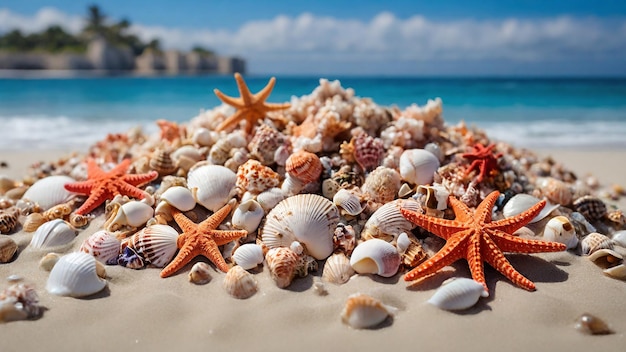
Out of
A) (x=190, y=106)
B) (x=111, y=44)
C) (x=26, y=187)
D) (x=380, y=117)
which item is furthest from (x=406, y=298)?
(x=111, y=44)

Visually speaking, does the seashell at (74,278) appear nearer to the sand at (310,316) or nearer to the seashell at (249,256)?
the sand at (310,316)

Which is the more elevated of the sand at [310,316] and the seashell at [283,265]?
the seashell at [283,265]

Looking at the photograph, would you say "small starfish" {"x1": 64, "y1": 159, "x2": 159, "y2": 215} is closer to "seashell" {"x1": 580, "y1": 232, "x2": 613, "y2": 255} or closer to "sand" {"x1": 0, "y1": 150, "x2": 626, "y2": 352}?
"sand" {"x1": 0, "y1": 150, "x2": 626, "y2": 352}

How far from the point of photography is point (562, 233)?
3.23m

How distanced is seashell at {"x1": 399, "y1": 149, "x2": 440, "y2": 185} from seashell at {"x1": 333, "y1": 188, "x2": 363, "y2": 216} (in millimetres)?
524

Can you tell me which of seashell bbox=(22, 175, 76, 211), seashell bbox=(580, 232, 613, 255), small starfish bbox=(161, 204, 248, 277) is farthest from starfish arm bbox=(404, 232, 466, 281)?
seashell bbox=(22, 175, 76, 211)

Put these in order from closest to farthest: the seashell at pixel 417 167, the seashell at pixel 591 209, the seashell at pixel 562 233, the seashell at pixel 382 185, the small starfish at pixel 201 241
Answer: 1. the small starfish at pixel 201 241
2. the seashell at pixel 562 233
3. the seashell at pixel 382 185
4. the seashell at pixel 417 167
5. the seashell at pixel 591 209

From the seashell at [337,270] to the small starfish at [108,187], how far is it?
1601 mm

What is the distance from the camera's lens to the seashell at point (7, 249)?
3180 mm

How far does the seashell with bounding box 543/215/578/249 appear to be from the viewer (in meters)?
3.24

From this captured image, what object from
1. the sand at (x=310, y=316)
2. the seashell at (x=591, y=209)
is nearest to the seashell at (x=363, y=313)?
the sand at (x=310, y=316)

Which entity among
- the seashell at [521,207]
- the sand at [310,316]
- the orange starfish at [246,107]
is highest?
the orange starfish at [246,107]

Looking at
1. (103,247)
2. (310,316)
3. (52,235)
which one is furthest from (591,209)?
(52,235)

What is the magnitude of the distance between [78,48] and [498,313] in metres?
84.4
